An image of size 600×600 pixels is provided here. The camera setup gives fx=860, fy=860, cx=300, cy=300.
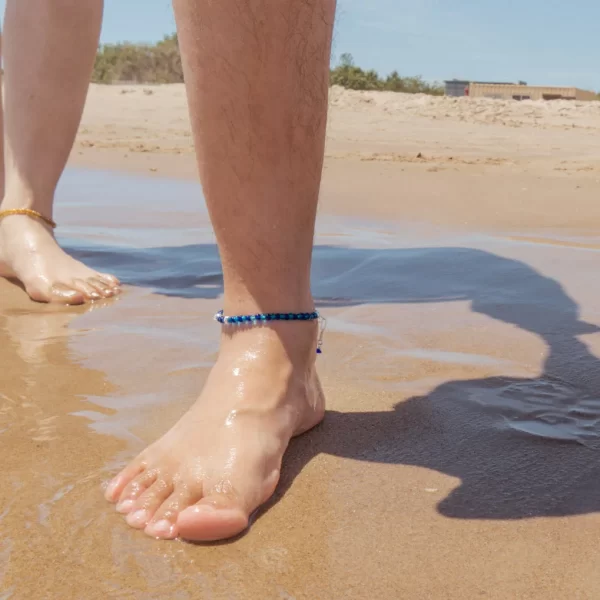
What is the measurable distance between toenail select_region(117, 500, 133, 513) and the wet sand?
31 millimetres

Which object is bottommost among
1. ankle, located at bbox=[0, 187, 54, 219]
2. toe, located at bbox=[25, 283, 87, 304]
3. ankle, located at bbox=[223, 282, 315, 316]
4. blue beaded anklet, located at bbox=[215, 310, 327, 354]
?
toe, located at bbox=[25, 283, 87, 304]

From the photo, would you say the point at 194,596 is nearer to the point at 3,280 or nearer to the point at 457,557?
the point at 457,557

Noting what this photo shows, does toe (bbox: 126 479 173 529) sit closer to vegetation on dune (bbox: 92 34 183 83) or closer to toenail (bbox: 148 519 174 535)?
toenail (bbox: 148 519 174 535)

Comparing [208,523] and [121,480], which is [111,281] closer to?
[121,480]

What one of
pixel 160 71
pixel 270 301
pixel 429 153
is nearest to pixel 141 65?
pixel 160 71

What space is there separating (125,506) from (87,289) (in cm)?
121

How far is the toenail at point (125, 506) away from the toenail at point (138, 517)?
0.01 m

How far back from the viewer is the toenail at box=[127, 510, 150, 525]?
100 centimetres

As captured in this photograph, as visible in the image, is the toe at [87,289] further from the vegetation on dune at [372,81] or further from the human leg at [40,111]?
the vegetation on dune at [372,81]

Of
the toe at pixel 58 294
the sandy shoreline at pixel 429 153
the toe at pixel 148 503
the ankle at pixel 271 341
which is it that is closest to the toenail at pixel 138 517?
the toe at pixel 148 503

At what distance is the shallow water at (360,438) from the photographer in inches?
35.1

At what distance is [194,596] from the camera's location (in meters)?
0.84

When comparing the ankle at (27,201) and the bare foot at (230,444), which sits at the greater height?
the ankle at (27,201)

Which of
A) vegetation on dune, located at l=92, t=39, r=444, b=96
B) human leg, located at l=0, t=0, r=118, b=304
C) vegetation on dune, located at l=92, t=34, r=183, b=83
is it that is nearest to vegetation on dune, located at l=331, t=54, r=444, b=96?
vegetation on dune, located at l=92, t=39, r=444, b=96
